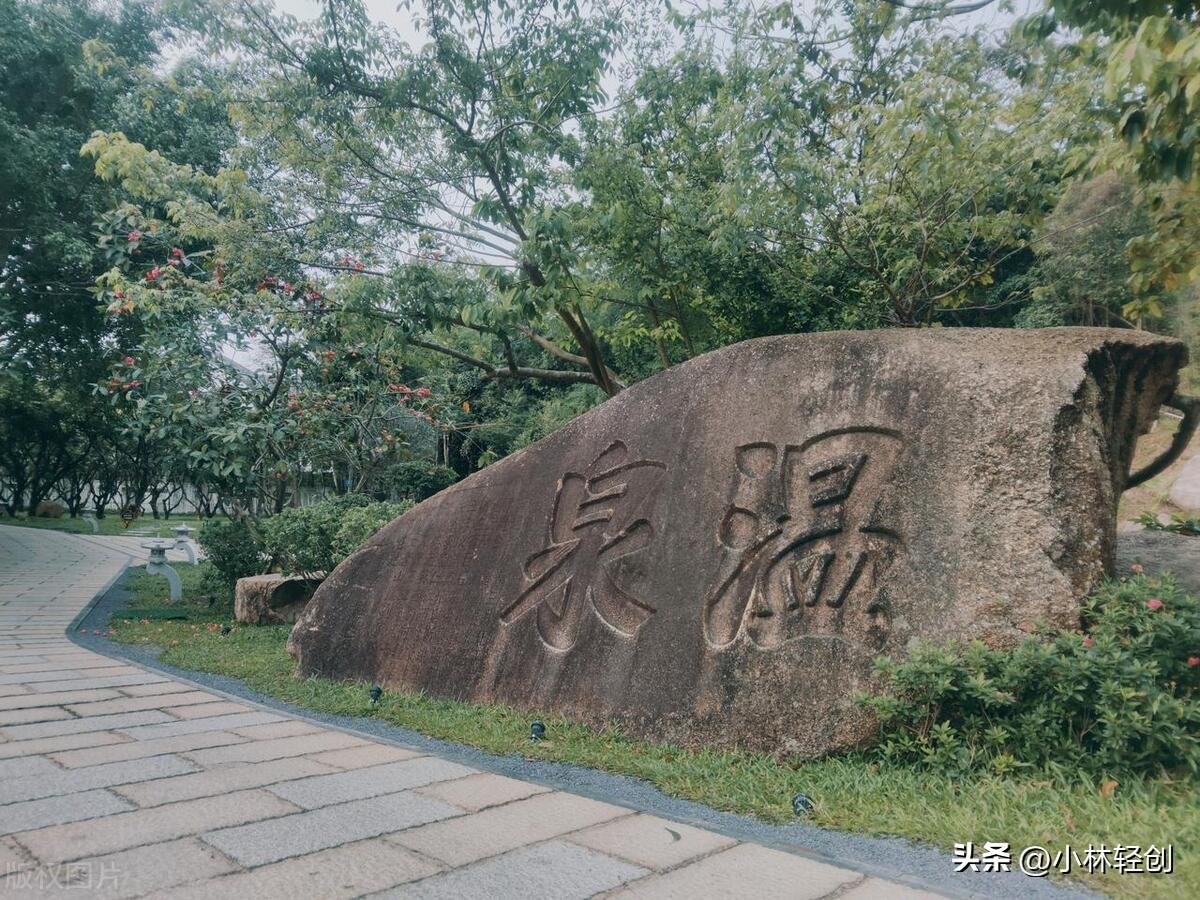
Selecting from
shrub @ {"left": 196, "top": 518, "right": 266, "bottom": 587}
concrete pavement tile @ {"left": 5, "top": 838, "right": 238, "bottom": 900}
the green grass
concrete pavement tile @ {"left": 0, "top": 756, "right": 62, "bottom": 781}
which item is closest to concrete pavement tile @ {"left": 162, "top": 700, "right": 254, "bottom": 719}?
concrete pavement tile @ {"left": 0, "top": 756, "right": 62, "bottom": 781}

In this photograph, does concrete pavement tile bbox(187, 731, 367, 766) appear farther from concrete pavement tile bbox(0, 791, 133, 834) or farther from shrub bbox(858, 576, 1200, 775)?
shrub bbox(858, 576, 1200, 775)

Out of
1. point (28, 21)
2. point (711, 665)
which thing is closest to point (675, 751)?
point (711, 665)

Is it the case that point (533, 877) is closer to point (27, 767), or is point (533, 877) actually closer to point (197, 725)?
point (27, 767)

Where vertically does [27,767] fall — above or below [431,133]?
below

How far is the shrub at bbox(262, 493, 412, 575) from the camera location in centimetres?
711

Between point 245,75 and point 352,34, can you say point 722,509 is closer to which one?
point 352,34

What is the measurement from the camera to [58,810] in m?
2.64

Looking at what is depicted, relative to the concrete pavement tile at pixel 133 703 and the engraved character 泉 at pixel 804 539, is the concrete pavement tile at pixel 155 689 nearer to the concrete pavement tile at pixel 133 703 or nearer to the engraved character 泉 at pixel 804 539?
the concrete pavement tile at pixel 133 703

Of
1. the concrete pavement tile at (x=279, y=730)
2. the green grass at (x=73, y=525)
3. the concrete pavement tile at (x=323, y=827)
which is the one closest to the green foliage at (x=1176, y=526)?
the concrete pavement tile at (x=323, y=827)

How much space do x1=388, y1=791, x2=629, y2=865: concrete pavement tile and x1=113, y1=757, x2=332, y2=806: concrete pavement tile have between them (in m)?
0.85

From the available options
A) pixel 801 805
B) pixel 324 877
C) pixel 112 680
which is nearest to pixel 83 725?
pixel 112 680

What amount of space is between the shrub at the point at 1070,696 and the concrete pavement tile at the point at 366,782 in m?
1.65

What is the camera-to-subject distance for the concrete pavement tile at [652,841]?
2.30m

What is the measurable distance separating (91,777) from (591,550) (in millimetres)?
2264
